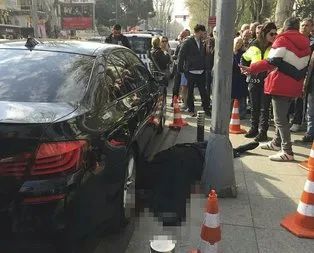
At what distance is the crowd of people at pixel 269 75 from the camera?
19.0ft

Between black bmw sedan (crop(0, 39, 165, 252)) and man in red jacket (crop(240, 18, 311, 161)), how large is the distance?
6.99 ft

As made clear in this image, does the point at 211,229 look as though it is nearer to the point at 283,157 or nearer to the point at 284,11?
the point at 283,157

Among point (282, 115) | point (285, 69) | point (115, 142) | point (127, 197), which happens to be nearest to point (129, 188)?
point (127, 197)

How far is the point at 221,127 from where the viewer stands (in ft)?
15.3

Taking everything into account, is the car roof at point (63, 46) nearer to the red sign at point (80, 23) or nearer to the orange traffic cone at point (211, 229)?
the orange traffic cone at point (211, 229)

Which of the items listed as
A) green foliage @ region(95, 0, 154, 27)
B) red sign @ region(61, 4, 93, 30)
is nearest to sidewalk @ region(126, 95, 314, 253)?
red sign @ region(61, 4, 93, 30)

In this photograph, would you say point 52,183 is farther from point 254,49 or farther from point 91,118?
point 254,49

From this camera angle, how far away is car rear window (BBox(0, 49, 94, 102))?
3.38 meters

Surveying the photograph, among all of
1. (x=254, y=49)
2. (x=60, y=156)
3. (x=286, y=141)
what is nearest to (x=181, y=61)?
(x=254, y=49)

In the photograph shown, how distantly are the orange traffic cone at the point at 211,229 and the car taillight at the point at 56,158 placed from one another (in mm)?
1007

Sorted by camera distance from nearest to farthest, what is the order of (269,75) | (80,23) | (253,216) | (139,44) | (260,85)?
(253,216) → (269,75) → (260,85) → (139,44) → (80,23)

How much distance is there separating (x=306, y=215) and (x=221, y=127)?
→ 1.25m

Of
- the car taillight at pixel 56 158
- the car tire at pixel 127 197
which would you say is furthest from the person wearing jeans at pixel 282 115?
the car taillight at pixel 56 158

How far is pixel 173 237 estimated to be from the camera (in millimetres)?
3729
